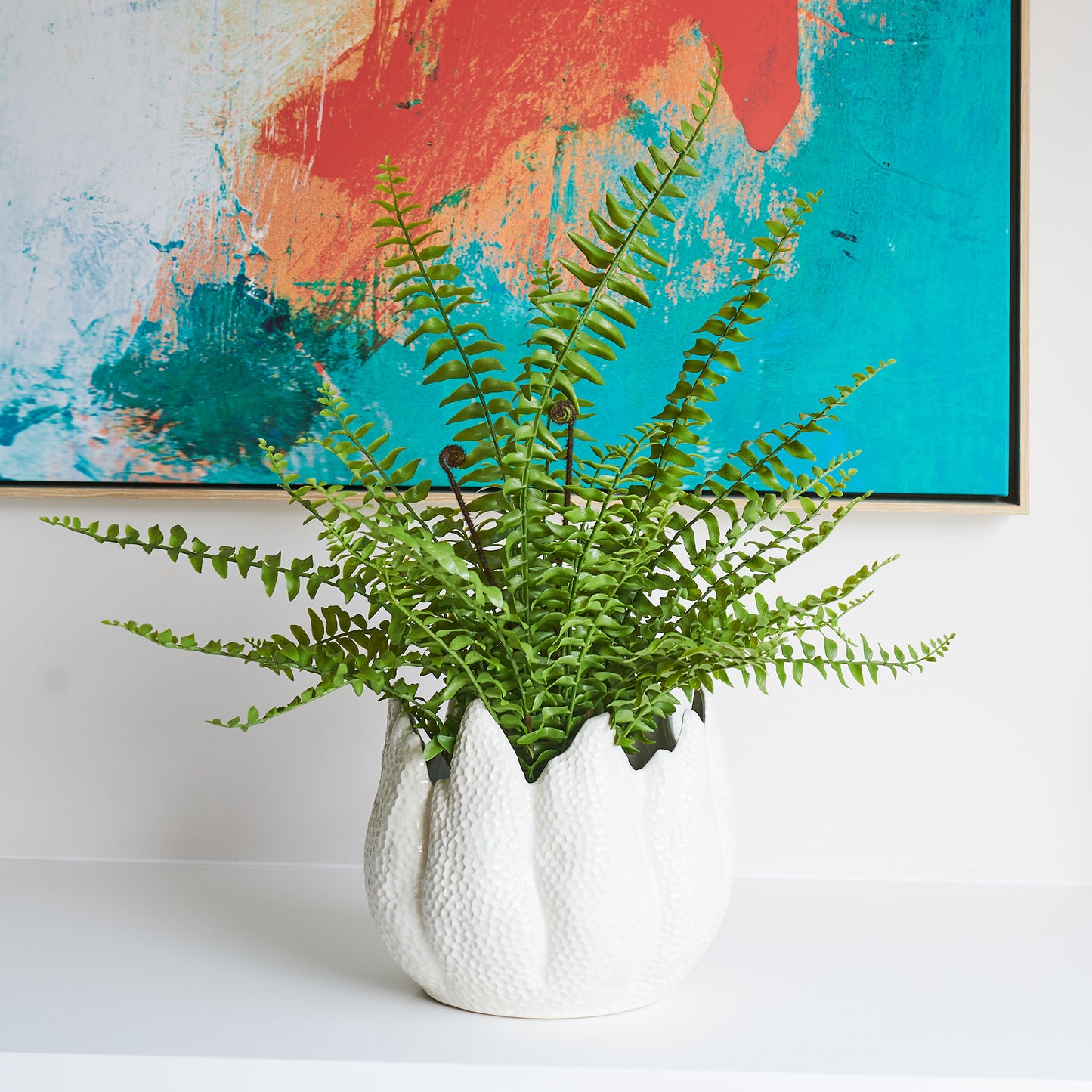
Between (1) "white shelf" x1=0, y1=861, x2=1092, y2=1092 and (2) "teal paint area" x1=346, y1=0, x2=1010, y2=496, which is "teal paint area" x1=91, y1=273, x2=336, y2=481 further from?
(1) "white shelf" x1=0, y1=861, x2=1092, y2=1092

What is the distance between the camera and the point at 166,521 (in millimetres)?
1005

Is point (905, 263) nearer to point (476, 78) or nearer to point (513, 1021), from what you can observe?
point (476, 78)

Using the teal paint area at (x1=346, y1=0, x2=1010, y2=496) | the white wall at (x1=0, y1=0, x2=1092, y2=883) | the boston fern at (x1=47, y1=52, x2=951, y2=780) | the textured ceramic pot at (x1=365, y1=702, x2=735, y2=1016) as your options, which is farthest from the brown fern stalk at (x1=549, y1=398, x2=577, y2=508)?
the white wall at (x1=0, y1=0, x2=1092, y2=883)

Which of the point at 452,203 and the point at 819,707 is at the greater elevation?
the point at 452,203

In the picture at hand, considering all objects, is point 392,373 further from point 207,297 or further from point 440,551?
point 440,551

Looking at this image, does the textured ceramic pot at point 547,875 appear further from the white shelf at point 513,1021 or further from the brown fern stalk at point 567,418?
the brown fern stalk at point 567,418

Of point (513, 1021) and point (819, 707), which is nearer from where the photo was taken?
point (513, 1021)

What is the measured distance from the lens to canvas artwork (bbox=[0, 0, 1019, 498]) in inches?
38.0

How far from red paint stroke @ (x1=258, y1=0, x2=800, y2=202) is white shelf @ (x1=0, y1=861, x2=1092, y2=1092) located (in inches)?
28.2

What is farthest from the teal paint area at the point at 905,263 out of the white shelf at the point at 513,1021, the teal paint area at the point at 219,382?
the white shelf at the point at 513,1021

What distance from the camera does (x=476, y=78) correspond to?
0.97 m

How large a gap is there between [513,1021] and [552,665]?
0.24 m

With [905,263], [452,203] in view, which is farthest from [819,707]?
[452,203]

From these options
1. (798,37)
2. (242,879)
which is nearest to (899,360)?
(798,37)
